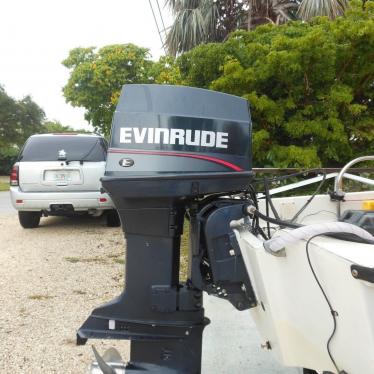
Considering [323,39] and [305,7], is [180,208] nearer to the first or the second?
[323,39]

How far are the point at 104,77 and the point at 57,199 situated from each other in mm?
11003

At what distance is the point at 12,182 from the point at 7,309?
3534 mm

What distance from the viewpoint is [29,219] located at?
7.58 meters

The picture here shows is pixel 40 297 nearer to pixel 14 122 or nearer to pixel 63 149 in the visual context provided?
pixel 63 149

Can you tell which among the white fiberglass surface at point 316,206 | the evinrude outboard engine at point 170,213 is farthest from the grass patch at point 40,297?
the white fiberglass surface at point 316,206

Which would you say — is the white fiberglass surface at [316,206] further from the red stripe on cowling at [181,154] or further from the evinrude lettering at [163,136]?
the evinrude lettering at [163,136]

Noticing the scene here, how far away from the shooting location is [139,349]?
203 cm

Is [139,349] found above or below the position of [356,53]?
below

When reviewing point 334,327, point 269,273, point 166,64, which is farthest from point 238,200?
point 166,64

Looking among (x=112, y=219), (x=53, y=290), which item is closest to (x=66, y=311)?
(x=53, y=290)

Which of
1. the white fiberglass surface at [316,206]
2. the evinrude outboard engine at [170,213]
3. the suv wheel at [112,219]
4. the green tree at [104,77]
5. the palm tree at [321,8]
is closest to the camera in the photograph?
the evinrude outboard engine at [170,213]

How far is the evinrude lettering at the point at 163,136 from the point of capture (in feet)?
6.43

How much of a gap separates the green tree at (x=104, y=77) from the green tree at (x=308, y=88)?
37.4 feet

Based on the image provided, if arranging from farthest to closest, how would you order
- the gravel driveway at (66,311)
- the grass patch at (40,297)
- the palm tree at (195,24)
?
the palm tree at (195,24), the grass patch at (40,297), the gravel driveway at (66,311)
